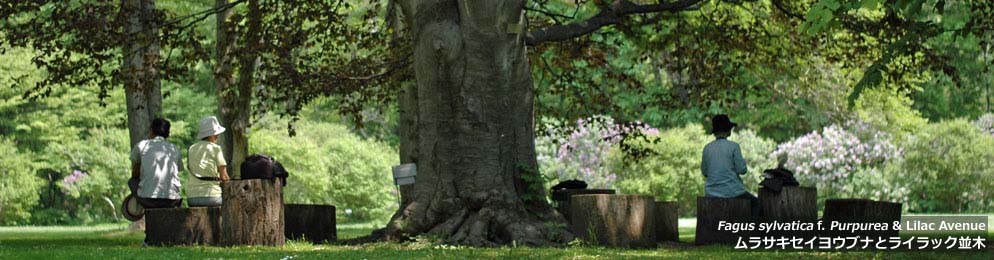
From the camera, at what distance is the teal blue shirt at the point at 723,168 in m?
15.2

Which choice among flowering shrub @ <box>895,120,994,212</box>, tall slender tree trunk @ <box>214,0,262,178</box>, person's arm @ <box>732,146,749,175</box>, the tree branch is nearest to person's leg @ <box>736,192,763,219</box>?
person's arm @ <box>732,146,749,175</box>

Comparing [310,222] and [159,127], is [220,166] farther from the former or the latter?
[310,222]

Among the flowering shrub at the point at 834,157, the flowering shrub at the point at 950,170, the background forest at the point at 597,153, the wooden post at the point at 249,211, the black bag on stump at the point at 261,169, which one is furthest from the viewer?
the flowering shrub at the point at 834,157

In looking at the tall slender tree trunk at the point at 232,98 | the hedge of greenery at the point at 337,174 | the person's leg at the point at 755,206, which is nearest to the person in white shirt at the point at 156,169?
the person's leg at the point at 755,206

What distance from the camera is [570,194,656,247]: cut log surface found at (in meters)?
14.0

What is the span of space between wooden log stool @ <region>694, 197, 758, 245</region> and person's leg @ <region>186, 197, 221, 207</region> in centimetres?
488

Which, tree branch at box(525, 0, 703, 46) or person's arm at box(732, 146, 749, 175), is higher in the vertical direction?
tree branch at box(525, 0, 703, 46)

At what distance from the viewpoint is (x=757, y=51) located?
22.1 metres

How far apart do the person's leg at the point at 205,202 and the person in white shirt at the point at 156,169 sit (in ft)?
0.95

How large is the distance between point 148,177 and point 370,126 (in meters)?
41.3

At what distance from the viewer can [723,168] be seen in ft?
50.4

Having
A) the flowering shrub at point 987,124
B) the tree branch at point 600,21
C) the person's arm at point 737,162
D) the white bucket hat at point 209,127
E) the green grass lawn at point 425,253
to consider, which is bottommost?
the green grass lawn at point 425,253

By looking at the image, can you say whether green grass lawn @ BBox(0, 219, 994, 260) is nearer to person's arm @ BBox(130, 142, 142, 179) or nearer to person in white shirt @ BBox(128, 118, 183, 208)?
person in white shirt @ BBox(128, 118, 183, 208)

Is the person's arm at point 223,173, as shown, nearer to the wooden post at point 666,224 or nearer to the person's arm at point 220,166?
the person's arm at point 220,166
